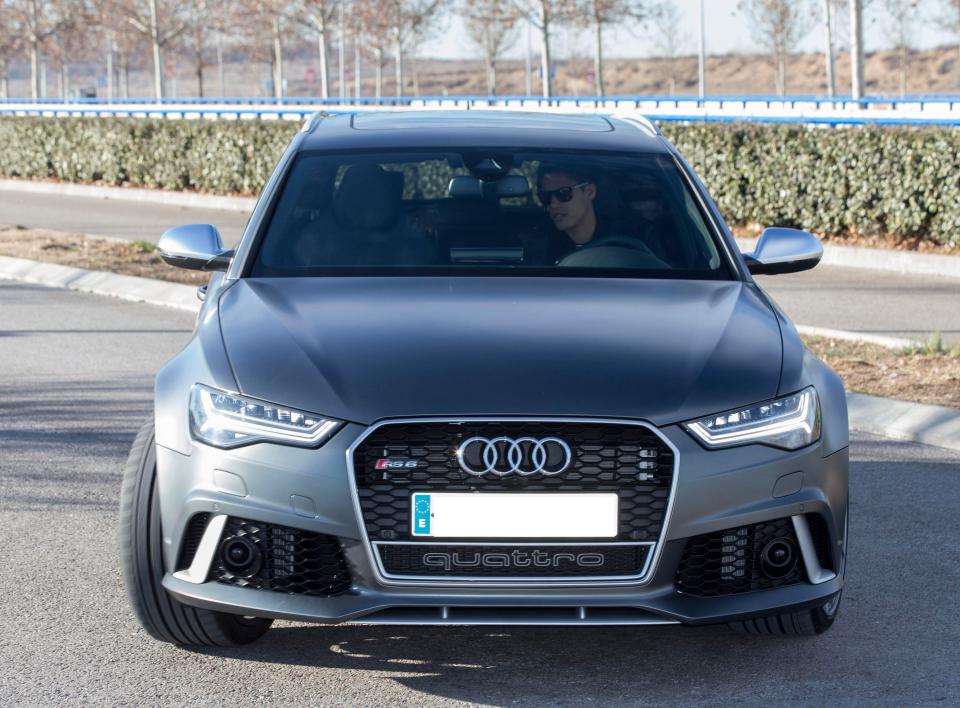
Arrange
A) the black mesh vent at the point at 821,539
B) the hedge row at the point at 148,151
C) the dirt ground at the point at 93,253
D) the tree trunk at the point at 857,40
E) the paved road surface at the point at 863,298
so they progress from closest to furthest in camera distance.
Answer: the black mesh vent at the point at 821,539 → the paved road surface at the point at 863,298 → the dirt ground at the point at 93,253 → the hedge row at the point at 148,151 → the tree trunk at the point at 857,40

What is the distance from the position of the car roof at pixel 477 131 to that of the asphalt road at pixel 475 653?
1.75 m

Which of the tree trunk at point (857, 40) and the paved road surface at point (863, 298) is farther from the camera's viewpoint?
the tree trunk at point (857, 40)

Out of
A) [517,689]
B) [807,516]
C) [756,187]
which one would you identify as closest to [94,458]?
[517,689]

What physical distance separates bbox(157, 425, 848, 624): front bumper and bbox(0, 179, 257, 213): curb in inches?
842

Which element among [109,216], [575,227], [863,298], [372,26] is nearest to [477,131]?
[575,227]

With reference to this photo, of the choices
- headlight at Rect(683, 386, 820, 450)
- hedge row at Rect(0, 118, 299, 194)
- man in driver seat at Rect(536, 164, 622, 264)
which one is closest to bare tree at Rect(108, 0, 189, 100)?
hedge row at Rect(0, 118, 299, 194)

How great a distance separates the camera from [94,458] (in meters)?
7.27

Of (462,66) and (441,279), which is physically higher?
(462,66)

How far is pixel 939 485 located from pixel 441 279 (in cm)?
294

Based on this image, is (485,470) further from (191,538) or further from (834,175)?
(834,175)

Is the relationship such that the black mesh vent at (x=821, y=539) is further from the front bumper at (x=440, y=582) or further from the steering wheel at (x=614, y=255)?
the steering wheel at (x=614, y=255)

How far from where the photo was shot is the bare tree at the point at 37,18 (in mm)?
61781

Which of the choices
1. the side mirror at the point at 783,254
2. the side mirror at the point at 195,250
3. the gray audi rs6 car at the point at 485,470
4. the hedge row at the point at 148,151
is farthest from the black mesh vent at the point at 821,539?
the hedge row at the point at 148,151

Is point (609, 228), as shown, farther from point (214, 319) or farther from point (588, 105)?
point (588, 105)
